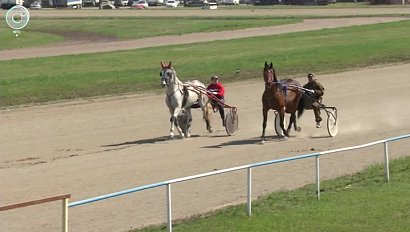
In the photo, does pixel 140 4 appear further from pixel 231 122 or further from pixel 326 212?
pixel 326 212

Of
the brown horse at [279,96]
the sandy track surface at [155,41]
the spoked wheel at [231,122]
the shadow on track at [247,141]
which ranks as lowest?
the shadow on track at [247,141]

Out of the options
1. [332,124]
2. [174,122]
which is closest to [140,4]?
[332,124]

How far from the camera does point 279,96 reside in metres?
19.0

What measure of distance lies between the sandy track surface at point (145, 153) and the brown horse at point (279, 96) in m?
0.68

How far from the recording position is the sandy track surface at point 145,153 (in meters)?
13.2

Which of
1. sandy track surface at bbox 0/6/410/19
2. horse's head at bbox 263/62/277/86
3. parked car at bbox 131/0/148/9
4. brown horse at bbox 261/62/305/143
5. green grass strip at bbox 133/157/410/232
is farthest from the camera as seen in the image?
parked car at bbox 131/0/148/9

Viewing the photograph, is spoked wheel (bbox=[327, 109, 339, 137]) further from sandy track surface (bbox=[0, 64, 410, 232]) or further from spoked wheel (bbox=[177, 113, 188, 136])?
spoked wheel (bbox=[177, 113, 188, 136])

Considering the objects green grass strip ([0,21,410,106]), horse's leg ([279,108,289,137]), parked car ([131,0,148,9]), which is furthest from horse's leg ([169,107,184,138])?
A: parked car ([131,0,148,9])

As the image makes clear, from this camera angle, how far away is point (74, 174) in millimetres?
16422

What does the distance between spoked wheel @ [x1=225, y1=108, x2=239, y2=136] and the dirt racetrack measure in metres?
0.21

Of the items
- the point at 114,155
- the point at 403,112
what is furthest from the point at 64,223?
the point at 403,112

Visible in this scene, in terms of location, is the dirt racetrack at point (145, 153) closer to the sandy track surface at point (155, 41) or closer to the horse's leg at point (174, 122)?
the horse's leg at point (174, 122)

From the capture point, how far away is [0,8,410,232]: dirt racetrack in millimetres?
13164

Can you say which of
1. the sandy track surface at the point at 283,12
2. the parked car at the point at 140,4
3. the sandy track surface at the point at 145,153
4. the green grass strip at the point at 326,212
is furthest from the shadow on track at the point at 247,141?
the parked car at the point at 140,4
